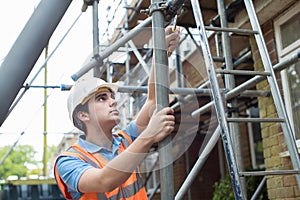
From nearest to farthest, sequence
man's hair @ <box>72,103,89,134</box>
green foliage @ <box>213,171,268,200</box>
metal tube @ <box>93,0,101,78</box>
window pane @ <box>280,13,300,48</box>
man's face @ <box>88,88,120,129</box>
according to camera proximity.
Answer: man's face @ <box>88,88,120,129</box>, man's hair @ <box>72,103,89,134</box>, metal tube @ <box>93,0,101,78</box>, window pane @ <box>280,13,300,48</box>, green foliage @ <box>213,171,268,200</box>

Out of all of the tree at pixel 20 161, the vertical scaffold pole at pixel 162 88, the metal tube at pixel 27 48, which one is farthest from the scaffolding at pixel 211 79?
the tree at pixel 20 161

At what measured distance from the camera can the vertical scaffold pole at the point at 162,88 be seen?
1927 millimetres

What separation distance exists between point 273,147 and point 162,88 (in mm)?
3349

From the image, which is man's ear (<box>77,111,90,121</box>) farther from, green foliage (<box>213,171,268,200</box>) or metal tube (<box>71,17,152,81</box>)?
green foliage (<box>213,171,268,200</box>)

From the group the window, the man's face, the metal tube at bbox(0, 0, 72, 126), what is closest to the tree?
the window

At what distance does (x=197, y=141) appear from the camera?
10219 mm

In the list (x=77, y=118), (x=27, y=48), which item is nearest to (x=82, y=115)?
(x=77, y=118)

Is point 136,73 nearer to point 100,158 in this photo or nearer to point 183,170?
point 183,170

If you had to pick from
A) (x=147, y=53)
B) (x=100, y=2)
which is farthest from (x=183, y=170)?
(x=100, y=2)

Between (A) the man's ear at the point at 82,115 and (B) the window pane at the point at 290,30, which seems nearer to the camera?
(A) the man's ear at the point at 82,115

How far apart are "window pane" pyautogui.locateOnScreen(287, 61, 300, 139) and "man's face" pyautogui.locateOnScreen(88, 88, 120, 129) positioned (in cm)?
291

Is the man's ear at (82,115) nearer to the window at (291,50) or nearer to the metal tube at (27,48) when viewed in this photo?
the metal tube at (27,48)

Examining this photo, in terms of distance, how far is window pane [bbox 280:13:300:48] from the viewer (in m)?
4.83

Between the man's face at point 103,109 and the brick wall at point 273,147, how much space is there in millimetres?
2867
